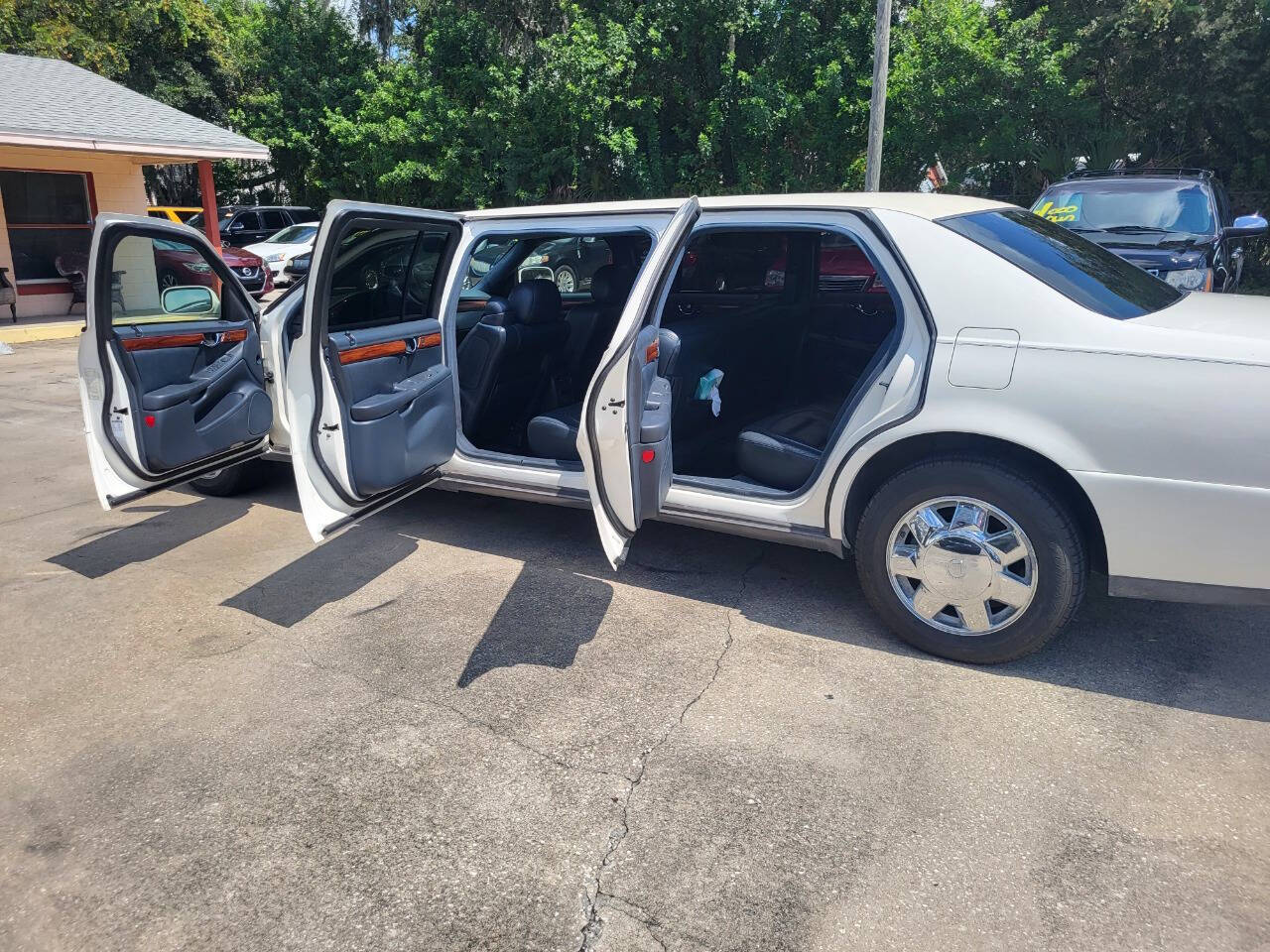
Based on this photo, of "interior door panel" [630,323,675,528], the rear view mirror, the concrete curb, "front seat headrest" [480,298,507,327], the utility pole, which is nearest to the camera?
"interior door panel" [630,323,675,528]

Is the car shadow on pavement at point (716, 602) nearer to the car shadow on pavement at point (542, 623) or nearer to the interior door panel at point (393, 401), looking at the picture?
the car shadow on pavement at point (542, 623)

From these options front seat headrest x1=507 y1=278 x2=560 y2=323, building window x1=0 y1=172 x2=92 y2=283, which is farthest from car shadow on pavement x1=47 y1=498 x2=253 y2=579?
building window x1=0 y1=172 x2=92 y2=283

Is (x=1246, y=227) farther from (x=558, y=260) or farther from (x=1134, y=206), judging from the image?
(x=558, y=260)

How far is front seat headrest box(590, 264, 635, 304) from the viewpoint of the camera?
5.08 meters

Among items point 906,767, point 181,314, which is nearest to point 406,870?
point 906,767

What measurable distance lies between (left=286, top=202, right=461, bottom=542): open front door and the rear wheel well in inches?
78.2

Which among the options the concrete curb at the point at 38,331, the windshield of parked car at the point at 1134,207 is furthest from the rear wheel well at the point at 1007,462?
the concrete curb at the point at 38,331

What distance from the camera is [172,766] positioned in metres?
2.98

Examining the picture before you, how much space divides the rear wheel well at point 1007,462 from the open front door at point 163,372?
314cm

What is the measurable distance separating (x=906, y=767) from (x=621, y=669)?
3.67 ft

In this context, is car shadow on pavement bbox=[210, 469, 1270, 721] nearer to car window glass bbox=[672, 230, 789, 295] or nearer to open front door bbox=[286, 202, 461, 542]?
open front door bbox=[286, 202, 461, 542]

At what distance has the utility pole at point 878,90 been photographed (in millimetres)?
12523

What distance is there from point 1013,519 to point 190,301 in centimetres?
407

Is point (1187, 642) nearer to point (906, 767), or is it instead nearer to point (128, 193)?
point (906, 767)
